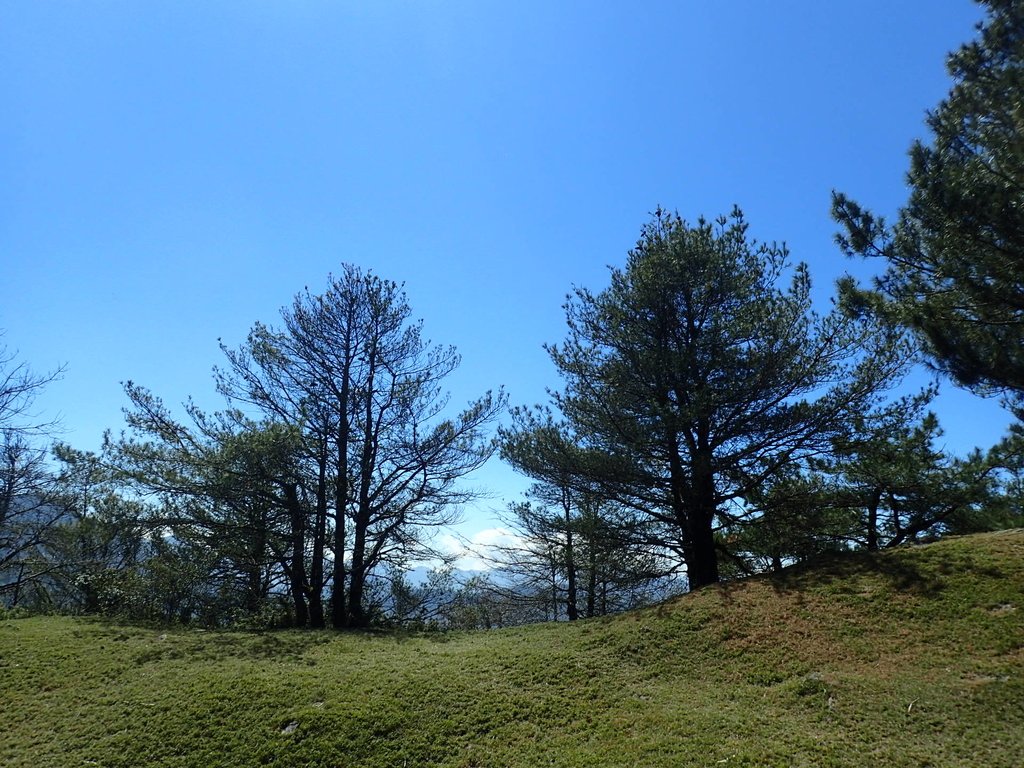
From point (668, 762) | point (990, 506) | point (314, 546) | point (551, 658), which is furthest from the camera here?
point (314, 546)

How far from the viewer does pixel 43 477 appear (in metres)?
17.4

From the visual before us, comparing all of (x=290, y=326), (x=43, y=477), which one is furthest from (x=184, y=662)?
(x=43, y=477)

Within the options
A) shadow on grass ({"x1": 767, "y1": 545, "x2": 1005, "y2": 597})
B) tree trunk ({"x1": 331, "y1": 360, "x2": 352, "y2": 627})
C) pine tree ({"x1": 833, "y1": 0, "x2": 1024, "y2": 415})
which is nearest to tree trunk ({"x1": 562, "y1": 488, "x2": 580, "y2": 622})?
shadow on grass ({"x1": 767, "y1": 545, "x2": 1005, "y2": 597})

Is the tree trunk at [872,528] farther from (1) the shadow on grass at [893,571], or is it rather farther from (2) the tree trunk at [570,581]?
(2) the tree trunk at [570,581]

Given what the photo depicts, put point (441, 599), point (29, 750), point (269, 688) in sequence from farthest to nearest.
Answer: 1. point (441, 599)
2. point (269, 688)
3. point (29, 750)

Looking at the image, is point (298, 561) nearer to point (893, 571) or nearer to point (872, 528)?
point (893, 571)

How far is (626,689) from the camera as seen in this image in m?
6.92

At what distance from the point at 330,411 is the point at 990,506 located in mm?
15094

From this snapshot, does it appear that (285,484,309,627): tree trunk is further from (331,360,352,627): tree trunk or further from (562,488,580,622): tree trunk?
(562,488,580,622): tree trunk

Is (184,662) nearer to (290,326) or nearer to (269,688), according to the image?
(269,688)

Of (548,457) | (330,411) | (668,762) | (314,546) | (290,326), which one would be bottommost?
(668,762)

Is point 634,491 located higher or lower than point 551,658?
higher

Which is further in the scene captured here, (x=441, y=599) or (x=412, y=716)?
(x=441, y=599)

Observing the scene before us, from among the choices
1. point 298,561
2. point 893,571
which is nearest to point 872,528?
point 893,571
